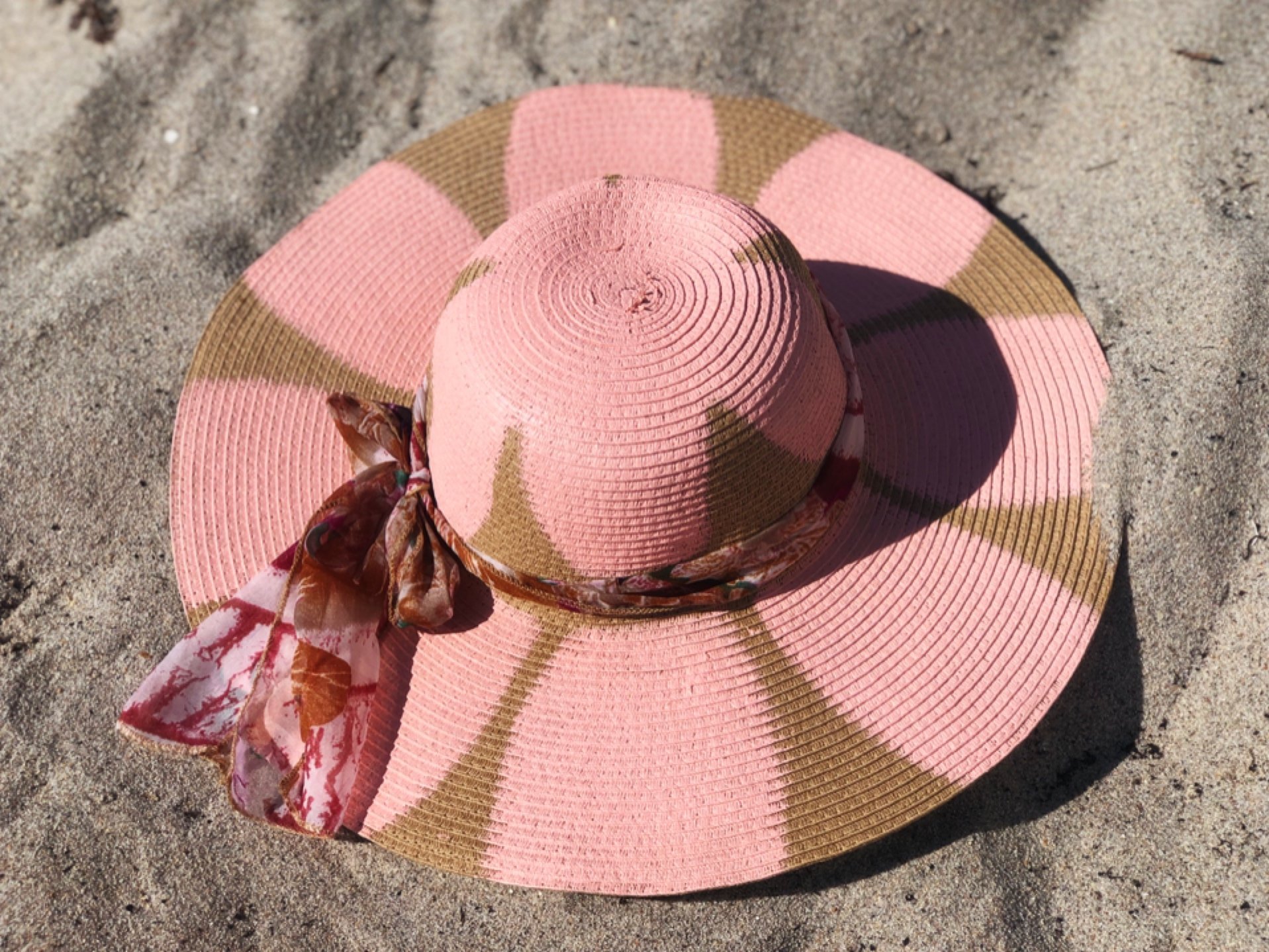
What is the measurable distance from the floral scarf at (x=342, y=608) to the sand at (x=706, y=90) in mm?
260

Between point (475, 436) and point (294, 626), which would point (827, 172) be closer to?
point (475, 436)

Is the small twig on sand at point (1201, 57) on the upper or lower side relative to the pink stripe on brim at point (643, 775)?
upper

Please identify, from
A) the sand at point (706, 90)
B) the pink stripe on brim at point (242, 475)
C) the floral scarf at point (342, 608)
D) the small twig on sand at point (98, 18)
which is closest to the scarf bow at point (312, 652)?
the floral scarf at point (342, 608)

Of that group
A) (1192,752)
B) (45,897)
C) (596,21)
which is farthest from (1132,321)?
(45,897)

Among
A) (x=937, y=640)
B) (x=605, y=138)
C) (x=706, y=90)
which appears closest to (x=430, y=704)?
(x=937, y=640)

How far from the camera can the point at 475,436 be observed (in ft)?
5.76

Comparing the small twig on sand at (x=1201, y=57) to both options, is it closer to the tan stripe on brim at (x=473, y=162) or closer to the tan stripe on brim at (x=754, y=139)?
the tan stripe on brim at (x=754, y=139)

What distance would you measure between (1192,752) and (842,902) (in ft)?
2.49

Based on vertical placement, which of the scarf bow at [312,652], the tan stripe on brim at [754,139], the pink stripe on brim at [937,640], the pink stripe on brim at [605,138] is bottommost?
the pink stripe on brim at [937,640]

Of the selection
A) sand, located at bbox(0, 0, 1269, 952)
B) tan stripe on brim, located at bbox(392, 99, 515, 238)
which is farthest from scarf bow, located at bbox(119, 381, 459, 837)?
tan stripe on brim, located at bbox(392, 99, 515, 238)

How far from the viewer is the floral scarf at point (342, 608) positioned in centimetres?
189

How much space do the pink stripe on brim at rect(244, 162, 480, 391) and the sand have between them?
446mm

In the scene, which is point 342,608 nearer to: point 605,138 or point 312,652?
point 312,652

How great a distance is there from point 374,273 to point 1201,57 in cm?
211
